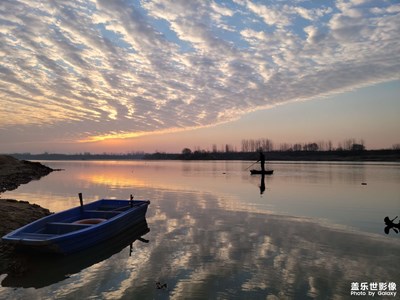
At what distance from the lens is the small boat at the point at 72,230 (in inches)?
448

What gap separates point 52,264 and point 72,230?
2501 millimetres

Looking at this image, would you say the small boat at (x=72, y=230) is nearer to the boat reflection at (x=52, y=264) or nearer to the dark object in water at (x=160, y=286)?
the boat reflection at (x=52, y=264)

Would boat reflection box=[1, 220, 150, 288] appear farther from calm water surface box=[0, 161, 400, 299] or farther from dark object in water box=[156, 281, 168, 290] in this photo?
dark object in water box=[156, 281, 168, 290]

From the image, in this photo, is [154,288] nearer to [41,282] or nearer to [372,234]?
[41,282]

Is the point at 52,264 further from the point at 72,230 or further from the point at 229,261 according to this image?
the point at 229,261

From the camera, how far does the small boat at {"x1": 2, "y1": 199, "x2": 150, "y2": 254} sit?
11.4 meters

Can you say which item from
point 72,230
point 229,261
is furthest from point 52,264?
point 229,261

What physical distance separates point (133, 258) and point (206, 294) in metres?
4.51

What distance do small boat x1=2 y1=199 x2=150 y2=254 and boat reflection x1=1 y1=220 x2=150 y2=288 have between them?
368 mm

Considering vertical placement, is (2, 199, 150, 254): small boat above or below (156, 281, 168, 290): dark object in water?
above

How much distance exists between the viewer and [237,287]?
9.22 m

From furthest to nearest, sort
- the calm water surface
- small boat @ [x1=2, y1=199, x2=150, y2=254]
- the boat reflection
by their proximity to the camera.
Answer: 1. small boat @ [x1=2, y1=199, x2=150, y2=254]
2. the boat reflection
3. the calm water surface

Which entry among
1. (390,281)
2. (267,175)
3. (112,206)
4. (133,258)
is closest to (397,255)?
(390,281)

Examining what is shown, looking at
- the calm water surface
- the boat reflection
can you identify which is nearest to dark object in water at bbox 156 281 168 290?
the calm water surface
